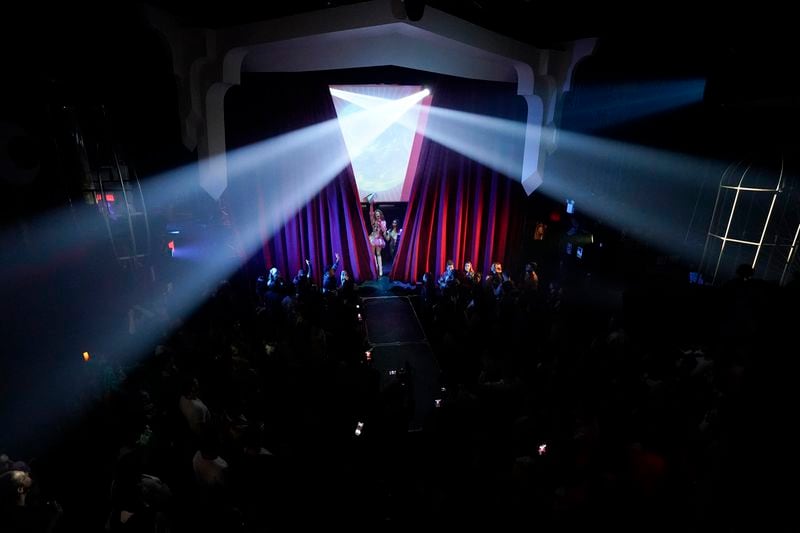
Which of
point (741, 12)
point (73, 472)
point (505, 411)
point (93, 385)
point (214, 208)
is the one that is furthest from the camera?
point (214, 208)

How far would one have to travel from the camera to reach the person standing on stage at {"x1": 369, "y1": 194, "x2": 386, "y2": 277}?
9727mm

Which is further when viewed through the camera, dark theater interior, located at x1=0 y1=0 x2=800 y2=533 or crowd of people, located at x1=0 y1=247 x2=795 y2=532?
dark theater interior, located at x1=0 y1=0 x2=800 y2=533

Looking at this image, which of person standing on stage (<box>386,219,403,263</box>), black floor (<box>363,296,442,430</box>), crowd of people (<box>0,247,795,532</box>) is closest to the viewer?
crowd of people (<box>0,247,795,532</box>)

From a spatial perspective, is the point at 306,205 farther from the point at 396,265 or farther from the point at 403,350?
the point at 403,350

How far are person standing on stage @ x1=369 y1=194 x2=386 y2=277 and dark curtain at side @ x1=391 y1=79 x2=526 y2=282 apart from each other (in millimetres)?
422

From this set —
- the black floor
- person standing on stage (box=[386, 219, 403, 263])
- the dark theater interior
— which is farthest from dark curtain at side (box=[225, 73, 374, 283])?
the black floor

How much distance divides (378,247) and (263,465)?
7110 mm

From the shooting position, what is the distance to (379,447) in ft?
11.2

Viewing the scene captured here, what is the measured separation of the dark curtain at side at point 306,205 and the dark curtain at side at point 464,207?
1231mm

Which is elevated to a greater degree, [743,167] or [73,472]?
[743,167]

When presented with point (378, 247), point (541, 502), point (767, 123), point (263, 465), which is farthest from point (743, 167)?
point (263, 465)

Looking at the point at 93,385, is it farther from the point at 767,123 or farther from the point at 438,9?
the point at 767,123

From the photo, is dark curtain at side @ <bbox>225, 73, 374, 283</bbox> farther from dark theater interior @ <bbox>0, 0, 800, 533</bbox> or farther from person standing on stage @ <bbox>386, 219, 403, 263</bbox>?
person standing on stage @ <bbox>386, 219, 403, 263</bbox>

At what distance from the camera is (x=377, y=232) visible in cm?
979
